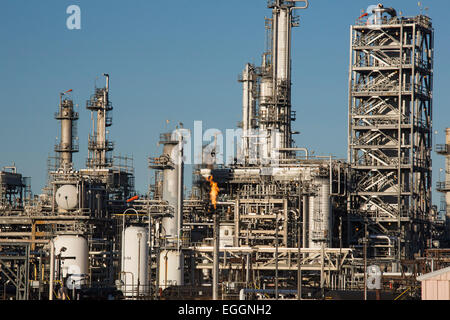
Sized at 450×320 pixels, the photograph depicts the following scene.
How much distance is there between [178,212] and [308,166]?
43.7 ft

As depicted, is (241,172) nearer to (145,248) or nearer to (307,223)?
(307,223)

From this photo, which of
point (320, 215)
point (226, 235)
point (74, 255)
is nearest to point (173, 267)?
point (74, 255)

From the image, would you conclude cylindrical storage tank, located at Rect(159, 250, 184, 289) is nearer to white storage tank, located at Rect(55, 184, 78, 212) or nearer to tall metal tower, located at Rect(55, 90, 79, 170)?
white storage tank, located at Rect(55, 184, 78, 212)

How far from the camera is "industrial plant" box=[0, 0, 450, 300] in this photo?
8381 cm

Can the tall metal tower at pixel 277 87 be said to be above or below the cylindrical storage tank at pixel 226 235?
above

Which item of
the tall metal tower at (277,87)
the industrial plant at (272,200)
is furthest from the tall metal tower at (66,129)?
the tall metal tower at (277,87)

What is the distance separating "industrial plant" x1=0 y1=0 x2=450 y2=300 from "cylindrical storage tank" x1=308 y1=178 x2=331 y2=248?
0.36 feet

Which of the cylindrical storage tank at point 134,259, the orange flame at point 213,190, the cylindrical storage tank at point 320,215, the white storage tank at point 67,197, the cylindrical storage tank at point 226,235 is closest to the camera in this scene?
the cylindrical storage tank at point 134,259

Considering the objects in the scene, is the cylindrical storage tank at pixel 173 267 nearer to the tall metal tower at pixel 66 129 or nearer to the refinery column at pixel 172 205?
the refinery column at pixel 172 205

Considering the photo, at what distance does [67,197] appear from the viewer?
8731cm

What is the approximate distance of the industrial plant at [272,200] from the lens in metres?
83.8

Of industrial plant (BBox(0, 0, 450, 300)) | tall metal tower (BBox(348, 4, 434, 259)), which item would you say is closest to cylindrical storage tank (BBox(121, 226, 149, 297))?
industrial plant (BBox(0, 0, 450, 300))

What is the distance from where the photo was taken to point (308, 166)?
93.9 meters

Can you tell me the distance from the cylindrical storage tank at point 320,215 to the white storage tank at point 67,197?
21.2 m
